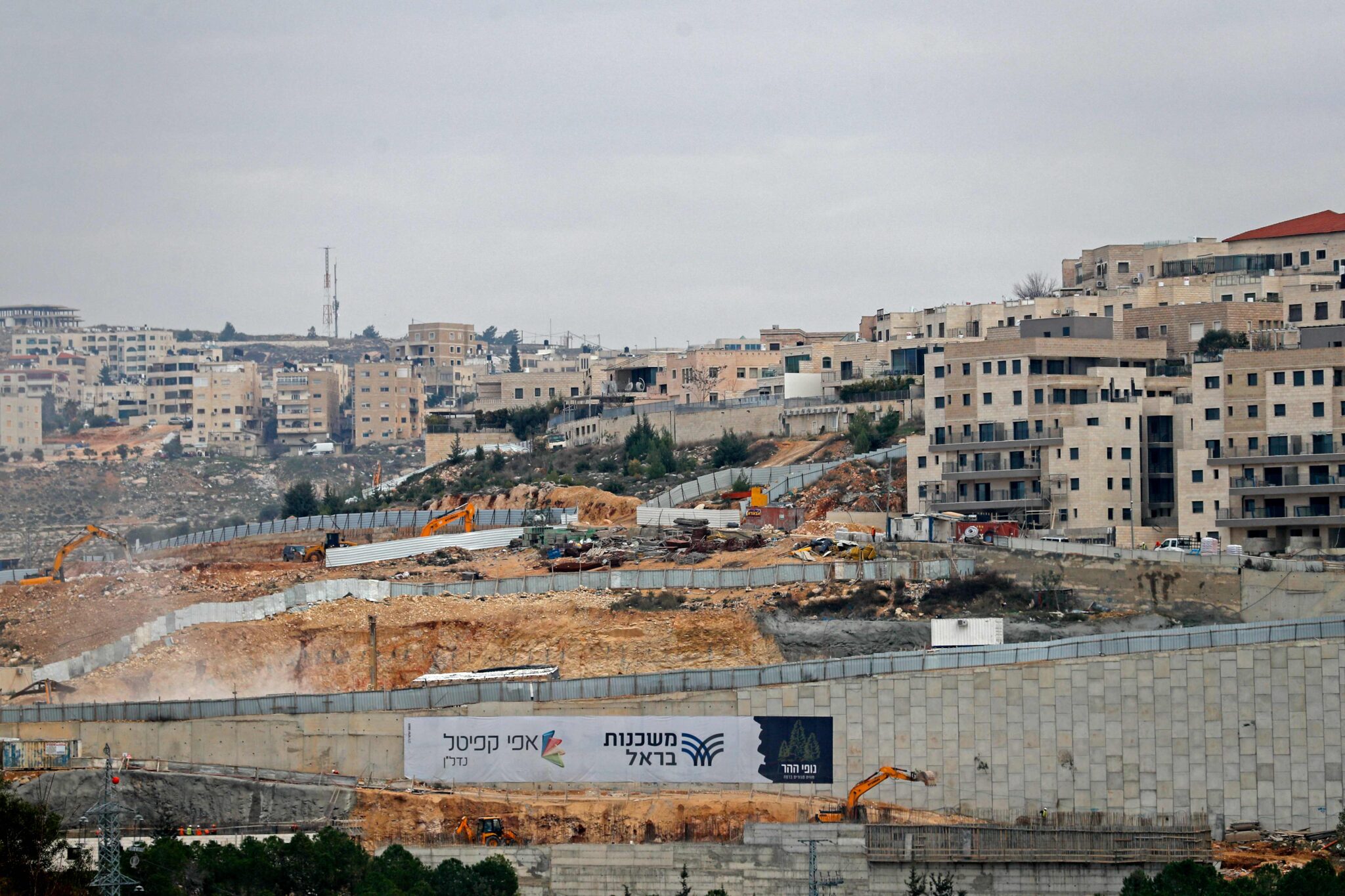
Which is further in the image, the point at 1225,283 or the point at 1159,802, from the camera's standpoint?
the point at 1225,283

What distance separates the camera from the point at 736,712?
7369 centimetres

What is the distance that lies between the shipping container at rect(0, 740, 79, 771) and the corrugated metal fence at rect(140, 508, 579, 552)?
3630cm

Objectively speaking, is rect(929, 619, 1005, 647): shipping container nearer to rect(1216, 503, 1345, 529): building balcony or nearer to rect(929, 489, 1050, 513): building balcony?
rect(1216, 503, 1345, 529): building balcony

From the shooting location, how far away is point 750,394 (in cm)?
13088

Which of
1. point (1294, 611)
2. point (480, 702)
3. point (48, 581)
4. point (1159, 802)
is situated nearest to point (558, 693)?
point (480, 702)

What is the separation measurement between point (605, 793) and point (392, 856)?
33.3ft

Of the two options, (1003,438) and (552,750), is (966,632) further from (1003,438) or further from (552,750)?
(1003,438)

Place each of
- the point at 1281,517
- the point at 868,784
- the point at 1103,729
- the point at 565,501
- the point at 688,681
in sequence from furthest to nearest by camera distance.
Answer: the point at 565,501 < the point at 1281,517 < the point at 688,681 < the point at 1103,729 < the point at 868,784

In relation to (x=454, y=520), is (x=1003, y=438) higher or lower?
higher

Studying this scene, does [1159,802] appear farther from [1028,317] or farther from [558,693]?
[1028,317]

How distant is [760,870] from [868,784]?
644 cm

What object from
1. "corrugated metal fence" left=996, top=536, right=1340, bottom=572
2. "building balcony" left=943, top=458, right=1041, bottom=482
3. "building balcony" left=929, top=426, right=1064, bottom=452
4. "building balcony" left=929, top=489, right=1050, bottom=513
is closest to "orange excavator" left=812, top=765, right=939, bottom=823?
"corrugated metal fence" left=996, top=536, right=1340, bottom=572

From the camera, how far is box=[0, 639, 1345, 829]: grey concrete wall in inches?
2753

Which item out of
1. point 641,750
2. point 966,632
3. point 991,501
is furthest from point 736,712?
point 991,501
